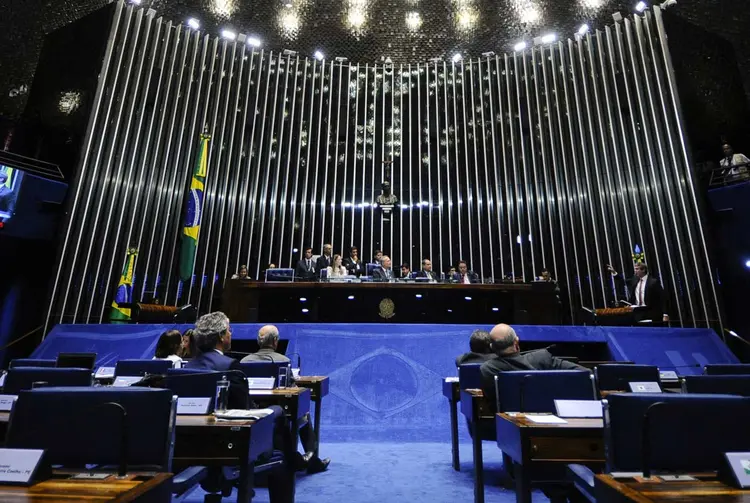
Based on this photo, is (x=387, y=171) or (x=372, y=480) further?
(x=387, y=171)

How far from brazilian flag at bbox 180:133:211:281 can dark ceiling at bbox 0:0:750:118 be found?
10.3 ft

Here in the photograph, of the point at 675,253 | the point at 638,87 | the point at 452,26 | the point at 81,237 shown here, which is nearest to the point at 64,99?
the point at 81,237

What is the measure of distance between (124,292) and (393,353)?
5.82 metres

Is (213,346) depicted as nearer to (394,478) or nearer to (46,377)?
(46,377)

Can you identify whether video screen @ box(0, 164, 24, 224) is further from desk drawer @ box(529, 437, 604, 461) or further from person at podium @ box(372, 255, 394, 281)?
desk drawer @ box(529, 437, 604, 461)

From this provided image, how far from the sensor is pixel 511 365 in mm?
2758

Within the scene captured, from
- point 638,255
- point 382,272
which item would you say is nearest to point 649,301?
point 638,255

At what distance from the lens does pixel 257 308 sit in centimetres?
707

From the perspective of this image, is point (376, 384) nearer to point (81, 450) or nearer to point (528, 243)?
point (81, 450)

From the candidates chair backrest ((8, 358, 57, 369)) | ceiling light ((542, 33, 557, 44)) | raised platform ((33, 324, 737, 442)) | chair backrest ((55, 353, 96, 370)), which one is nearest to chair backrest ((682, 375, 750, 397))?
raised platform ((33, 324, 737, 442))

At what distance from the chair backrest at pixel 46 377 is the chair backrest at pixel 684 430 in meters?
2.28

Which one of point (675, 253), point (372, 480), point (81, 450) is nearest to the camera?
point (81, 450)

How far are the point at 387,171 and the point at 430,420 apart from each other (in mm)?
7165

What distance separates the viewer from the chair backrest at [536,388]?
2.32 m
